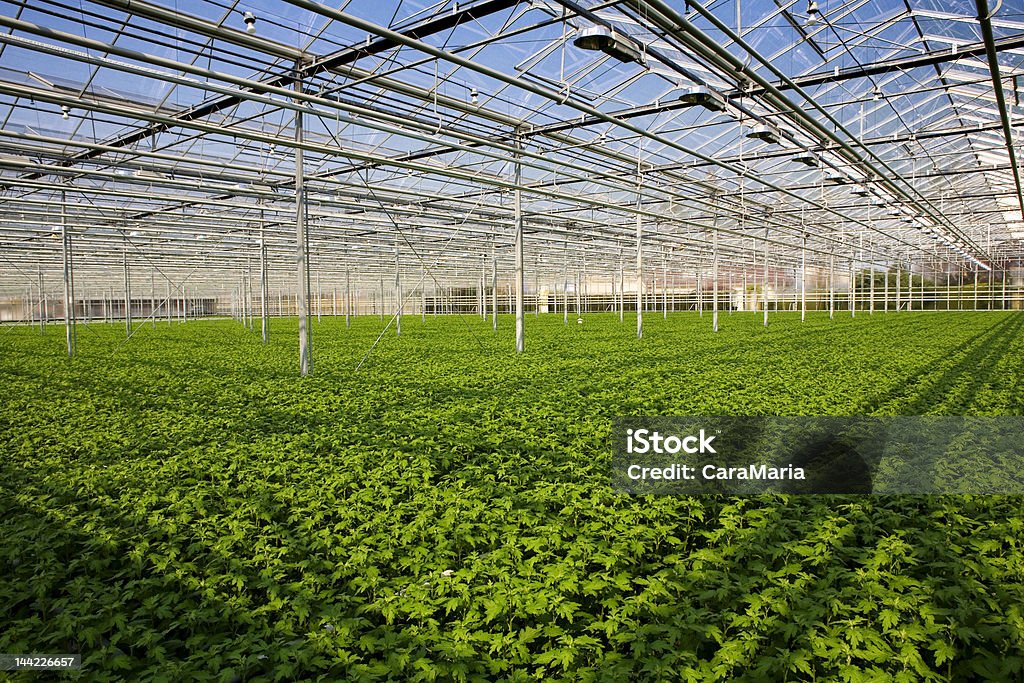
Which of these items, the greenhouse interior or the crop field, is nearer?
the crop field

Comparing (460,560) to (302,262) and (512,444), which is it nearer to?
(512,444)

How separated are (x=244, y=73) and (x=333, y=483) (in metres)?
10.1

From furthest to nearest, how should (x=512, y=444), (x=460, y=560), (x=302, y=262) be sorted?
(x=302, y=262), (x=512, y=444), (x=460, y=560)

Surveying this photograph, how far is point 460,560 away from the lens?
451cm

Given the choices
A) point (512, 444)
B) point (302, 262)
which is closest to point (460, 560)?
point (512, 444)

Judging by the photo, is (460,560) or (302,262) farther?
(302,262)

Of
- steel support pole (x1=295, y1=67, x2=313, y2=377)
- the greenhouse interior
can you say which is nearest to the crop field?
the greenhouse interior

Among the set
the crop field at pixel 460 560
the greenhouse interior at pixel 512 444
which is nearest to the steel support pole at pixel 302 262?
the greenhouse interior at pixel 512 444

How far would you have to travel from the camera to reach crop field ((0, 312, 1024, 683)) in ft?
10.9

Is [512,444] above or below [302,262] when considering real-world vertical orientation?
below

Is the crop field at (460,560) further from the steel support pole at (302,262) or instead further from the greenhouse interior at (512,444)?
the steel support pole at (302,262)

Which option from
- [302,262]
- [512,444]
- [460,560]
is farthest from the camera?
[302,262]

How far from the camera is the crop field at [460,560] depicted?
10.9 feet

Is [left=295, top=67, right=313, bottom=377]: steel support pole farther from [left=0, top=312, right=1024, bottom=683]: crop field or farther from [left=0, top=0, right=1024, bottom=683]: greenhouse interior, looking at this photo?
[left=0, top=312, right=1024, bottom=683]: crop field
